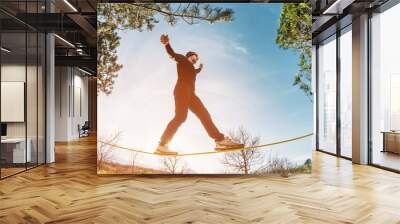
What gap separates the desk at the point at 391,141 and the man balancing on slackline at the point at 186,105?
3032 millimetres

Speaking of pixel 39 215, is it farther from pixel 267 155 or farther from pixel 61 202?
pixel 267 155

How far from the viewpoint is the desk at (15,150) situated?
21.2 feet

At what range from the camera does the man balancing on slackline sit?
6.55 m

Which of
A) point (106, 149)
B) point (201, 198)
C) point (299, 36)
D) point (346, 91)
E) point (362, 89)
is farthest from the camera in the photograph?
point (346, 91)

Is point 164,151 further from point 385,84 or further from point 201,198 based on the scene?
point 385,84

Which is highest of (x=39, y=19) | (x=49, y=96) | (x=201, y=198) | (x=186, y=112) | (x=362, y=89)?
(x=39, y=19)

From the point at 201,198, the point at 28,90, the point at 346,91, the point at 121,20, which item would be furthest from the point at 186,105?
the point at 346,91

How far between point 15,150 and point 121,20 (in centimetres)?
305

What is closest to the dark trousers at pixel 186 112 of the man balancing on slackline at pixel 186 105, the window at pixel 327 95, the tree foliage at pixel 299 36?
the man balancing on slackline at pixel 186 105

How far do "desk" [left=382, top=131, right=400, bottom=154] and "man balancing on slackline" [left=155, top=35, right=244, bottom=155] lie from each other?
3.03m

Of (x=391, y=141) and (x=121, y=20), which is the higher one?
(x=121, y=20)

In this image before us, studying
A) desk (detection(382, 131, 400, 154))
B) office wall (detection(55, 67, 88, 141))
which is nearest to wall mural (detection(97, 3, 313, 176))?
desk (detection(382, 131, 400, 154))

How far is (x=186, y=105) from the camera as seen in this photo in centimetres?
658

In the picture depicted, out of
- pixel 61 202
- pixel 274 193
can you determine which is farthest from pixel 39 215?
pixel 274 193
